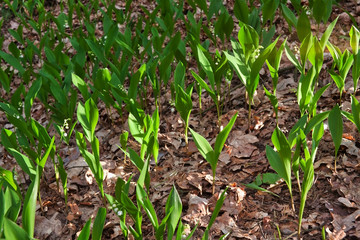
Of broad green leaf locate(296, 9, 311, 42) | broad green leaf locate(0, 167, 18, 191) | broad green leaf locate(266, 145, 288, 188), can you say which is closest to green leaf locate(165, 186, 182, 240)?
broad green leaf locate(266, 145, 288, 188)

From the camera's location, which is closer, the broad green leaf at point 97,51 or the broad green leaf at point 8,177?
the broad green leaf at point 8,177

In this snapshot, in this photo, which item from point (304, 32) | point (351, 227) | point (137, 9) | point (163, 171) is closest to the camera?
point (351, 227)

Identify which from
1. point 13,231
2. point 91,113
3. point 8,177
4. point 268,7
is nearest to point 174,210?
point 13,231

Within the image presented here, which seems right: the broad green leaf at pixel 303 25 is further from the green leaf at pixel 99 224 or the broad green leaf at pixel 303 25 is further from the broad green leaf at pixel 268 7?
the green leaf at pixel 99 224

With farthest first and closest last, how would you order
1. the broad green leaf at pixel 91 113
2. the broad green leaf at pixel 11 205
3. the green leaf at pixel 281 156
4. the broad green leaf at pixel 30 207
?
the broad green leaf at pixel 91 113 → the green leaf at pixel 281 156 → the broad green leaf at pixel 11 205 → the broad green leaf at pixel 30 207

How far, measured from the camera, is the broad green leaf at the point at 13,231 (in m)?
1.32

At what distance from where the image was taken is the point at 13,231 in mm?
1338

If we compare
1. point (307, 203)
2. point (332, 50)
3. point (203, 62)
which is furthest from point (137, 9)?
point (307, 203)

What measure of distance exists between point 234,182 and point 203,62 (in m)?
0.78

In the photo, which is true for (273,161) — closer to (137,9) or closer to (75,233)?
(75,233)

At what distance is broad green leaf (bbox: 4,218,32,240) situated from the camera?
132 centimetres

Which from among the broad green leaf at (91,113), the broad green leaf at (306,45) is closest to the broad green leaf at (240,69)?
the broad green leaf at (306,45)

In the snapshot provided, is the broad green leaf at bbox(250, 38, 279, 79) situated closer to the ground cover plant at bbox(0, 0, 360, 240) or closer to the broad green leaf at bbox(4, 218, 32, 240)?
the ground cover plant at bbox(0, 0, 360, 240)

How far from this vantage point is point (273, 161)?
1.93 metres
